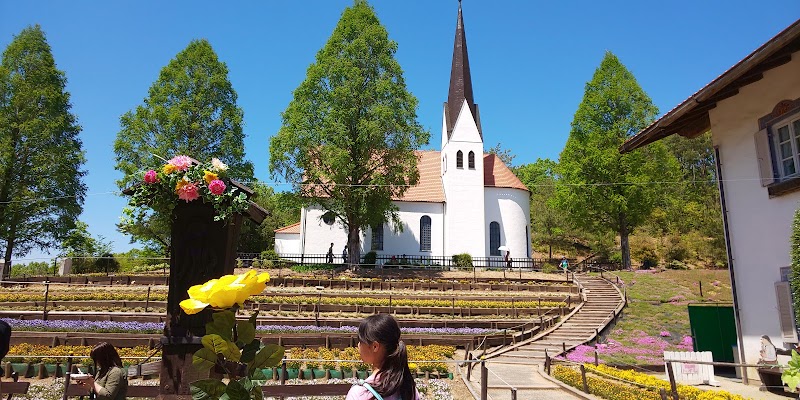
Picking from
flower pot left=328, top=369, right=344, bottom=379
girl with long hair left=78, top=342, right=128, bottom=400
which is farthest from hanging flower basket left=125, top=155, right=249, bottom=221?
flower pot left=328, top=369, right=344, bottom=379

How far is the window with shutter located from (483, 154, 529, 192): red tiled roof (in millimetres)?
31705

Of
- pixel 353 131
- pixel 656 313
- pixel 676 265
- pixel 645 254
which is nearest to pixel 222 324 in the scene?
pixel 656 313

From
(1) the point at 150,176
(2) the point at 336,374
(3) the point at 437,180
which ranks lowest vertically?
(2) the point at 336,374

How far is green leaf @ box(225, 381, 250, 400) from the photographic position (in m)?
2.30

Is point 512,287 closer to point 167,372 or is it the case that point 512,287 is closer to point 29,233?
point 167,372

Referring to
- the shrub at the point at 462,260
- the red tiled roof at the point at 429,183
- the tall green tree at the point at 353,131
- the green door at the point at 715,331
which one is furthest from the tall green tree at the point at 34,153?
the green door at the point at 715,331

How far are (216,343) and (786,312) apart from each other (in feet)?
37.9

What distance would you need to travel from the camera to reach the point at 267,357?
2.44 m

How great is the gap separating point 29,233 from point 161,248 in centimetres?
1076

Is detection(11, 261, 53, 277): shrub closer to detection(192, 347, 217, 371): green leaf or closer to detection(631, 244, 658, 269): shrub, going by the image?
detection(192, 347, 217, 371): green leaf

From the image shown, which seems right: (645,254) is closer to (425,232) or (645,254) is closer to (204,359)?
(425,232)

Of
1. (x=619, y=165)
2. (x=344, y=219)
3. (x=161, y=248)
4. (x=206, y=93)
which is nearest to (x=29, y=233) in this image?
(x=161, y=248)

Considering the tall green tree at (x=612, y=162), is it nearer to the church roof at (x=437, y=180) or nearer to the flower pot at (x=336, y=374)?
the church roof at (x=437, y=180)

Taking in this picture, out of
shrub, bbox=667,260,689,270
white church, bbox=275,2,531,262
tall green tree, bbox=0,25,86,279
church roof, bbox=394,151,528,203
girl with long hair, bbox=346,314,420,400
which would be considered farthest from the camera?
church roof, bbox=394,151,528,203
